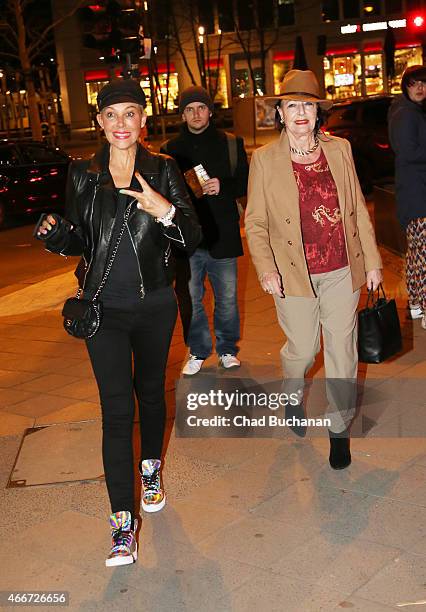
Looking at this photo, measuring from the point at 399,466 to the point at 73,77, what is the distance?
5628 centimetres

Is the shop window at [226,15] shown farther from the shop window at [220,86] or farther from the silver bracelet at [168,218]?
A: the silver bracelet at [168,218]

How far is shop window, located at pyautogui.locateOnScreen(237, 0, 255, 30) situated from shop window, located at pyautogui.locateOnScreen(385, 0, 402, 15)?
7.70 metres

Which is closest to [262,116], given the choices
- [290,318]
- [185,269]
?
[185,269]

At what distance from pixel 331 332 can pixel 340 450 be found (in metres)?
0.63

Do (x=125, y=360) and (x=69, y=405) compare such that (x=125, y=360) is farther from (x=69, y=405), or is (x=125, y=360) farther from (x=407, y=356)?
(x=407, y=356)

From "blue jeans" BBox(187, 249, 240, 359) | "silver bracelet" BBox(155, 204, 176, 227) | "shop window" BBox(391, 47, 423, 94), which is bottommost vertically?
"blue jeans" BBox(187, 249, 240, 359)

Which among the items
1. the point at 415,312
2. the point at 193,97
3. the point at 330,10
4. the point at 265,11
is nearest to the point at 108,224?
the point at 193,97

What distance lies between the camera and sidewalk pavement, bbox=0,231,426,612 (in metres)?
3.70

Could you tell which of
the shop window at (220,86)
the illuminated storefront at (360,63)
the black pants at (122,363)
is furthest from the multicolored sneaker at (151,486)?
the shop window at (220,86)

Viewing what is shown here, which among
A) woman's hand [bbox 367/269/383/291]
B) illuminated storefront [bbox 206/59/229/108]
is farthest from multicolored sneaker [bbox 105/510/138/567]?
illuminated storefront [bbox 206/59/229/108]

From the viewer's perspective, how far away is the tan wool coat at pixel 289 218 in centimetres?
490

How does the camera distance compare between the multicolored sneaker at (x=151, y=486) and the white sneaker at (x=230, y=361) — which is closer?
the multicolored sneaker at (x=151, y=486)

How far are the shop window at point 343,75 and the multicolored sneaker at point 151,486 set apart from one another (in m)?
50.5

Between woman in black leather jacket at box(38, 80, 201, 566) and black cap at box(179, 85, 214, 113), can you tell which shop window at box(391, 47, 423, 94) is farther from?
woman in black leather jacket at box(38, 80, 201, 566)
